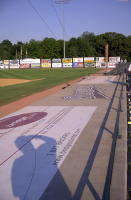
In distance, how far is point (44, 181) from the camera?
5.10 meters

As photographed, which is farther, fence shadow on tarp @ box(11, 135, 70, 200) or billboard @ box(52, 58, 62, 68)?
billboard @ box(52, 58, 62, 68)

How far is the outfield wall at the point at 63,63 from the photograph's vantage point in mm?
70562

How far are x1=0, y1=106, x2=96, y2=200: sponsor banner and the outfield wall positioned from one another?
192 ft

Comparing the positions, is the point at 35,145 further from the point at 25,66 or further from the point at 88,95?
the point at 25,66

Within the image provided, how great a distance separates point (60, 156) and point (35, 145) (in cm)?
114

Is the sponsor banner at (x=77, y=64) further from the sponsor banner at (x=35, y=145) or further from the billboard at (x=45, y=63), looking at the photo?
the sponsor banner at (x=35, y=145)

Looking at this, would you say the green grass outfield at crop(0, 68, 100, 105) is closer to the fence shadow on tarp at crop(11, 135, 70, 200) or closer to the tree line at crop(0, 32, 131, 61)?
the fence shadow on tarp at crop(11, 135, 70, 200)

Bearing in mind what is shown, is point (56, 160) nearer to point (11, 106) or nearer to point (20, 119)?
point (20, 119)

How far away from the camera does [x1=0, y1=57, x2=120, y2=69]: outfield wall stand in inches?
2778

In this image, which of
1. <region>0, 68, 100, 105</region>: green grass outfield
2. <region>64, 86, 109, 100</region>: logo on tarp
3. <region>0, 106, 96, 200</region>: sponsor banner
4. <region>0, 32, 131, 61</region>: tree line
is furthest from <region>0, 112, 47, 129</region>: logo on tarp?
<region>0, 32, 131, 61</region>: tree line

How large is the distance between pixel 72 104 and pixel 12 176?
29.6 feet

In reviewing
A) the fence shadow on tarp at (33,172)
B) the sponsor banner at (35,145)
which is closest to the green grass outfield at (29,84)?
the sponsor banner at (35,145)

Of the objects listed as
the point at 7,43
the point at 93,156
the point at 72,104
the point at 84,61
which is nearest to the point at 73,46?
the point at 84,61

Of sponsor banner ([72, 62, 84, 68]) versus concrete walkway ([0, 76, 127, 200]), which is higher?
sponsor banner ([72, 62, 84, 68])
